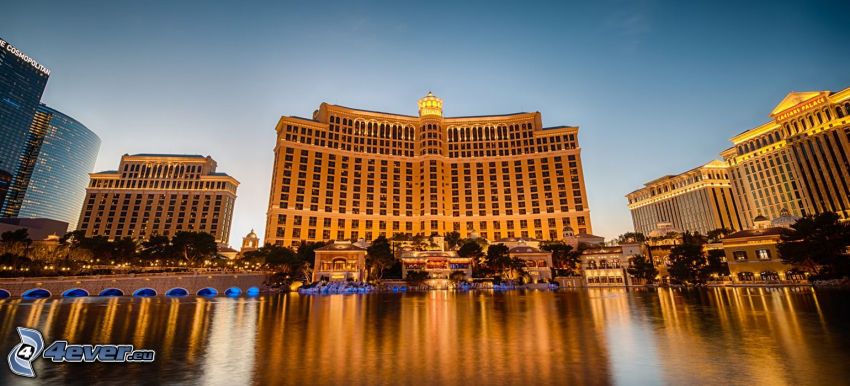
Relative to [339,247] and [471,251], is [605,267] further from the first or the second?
[339,247]

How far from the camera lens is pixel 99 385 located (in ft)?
29.0

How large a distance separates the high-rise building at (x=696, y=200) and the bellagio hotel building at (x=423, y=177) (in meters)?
55.3

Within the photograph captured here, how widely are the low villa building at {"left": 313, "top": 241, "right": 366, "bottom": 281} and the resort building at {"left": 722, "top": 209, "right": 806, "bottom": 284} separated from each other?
263ft

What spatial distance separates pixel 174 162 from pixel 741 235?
659 feet

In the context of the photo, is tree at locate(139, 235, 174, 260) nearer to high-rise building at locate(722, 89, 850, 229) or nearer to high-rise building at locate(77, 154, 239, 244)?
high-rise building at locate(77, 154, 239, 244)

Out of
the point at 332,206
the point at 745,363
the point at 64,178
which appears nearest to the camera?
the point at 745,363

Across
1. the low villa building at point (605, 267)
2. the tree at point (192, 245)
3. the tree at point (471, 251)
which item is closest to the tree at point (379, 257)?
the tree at point (471, 251)

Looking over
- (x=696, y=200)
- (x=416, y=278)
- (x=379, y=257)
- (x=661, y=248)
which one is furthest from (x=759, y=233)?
(x=696, y=200)

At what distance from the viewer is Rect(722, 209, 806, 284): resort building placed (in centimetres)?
6656

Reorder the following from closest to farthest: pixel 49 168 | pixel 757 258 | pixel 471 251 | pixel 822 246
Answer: pixel 822 246
pixel 757 258
pixel 471 251
pixel 49 168

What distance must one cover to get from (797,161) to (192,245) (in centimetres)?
16781

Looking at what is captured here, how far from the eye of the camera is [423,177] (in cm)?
13950

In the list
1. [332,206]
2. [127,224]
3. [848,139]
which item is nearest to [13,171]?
[127,224]

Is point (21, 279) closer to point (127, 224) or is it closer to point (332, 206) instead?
point (332, 206)
